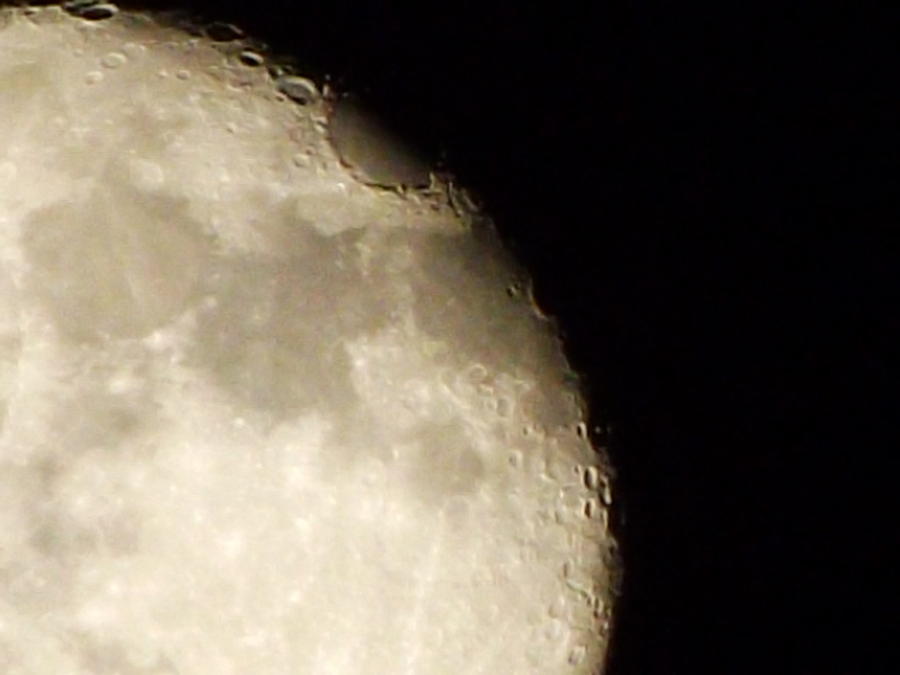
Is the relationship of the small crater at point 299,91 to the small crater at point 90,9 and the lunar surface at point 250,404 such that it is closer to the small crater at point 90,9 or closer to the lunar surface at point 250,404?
the lunar surface at point 250,404

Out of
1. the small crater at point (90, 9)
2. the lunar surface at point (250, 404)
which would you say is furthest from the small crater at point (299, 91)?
the small crater at point (90, 9)

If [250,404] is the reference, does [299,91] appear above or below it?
above

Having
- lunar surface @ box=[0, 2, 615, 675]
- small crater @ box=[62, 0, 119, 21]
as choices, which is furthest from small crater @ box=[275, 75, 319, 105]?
small crater @ box=[62, 0, 119, 21]

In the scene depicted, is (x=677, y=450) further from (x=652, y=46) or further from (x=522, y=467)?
(x=652, y=46)

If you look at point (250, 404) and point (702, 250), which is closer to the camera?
point (250, 404)

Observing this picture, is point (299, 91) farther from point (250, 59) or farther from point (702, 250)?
point (702, 250)

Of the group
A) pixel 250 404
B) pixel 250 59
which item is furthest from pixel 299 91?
pixel 250 404

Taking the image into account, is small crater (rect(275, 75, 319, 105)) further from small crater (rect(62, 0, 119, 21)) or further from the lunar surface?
small crater (rect(62, 0, 119, 21))
